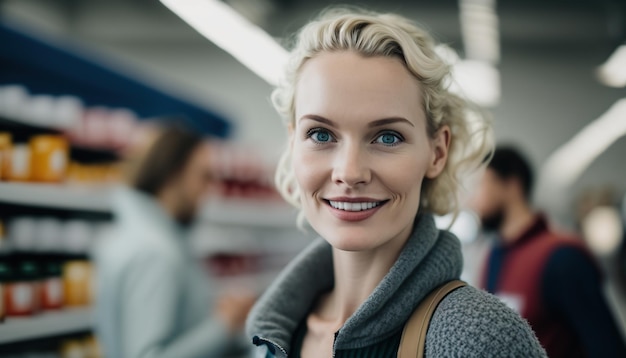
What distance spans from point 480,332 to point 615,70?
31.5 feet

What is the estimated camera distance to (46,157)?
3020 millimetres

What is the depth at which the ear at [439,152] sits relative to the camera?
57.3 inches

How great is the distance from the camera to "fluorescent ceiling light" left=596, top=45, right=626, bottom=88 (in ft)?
28.2

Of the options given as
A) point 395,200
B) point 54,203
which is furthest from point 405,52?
point 54,203

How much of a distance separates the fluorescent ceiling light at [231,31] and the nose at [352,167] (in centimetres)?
324

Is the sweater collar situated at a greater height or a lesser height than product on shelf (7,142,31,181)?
lesser

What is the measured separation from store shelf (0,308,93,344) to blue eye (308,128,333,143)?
66.1 inches

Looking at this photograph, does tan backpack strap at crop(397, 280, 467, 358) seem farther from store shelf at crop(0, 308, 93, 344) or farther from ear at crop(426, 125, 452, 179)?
store shelf at crop(0, 308, 93, 344)

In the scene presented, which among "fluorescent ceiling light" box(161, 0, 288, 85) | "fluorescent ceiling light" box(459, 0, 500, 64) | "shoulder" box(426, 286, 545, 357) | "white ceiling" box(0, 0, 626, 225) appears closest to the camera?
"shoulder" box(426, 286, 545, 357)

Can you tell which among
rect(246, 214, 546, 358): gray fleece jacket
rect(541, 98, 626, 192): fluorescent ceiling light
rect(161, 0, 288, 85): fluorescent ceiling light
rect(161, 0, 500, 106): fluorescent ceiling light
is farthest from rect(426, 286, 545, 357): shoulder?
rect(541, 98, 626, 192): fluorescent ceiling light

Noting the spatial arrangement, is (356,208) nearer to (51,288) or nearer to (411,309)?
(411,309)

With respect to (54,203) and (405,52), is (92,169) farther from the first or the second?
(405,52)

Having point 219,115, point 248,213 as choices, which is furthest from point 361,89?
point 219,115

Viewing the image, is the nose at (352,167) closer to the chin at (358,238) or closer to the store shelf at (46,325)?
the chin at (358,238)
